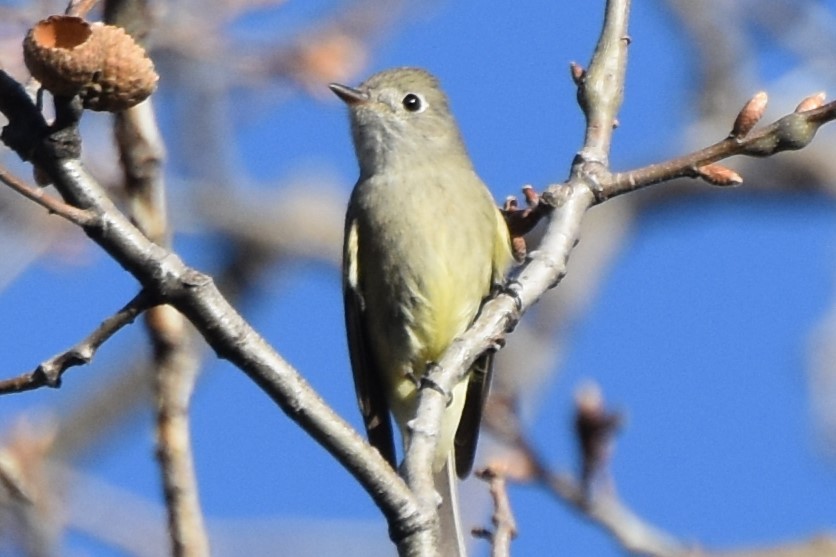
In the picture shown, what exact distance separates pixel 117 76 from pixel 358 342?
298cm

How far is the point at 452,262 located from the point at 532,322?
3105mm

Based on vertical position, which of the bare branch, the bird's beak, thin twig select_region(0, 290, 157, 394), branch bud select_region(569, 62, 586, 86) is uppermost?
the bird's beak

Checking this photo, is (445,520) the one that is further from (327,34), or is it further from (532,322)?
(532,322)

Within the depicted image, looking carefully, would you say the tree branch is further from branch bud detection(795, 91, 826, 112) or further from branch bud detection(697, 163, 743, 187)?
branch bud detection(795, 91, 826, 112)

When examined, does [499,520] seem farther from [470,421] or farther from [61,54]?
[470,421]

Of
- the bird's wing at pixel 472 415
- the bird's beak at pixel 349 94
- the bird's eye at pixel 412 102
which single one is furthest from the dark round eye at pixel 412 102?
the bird's wing at pixel 472 415

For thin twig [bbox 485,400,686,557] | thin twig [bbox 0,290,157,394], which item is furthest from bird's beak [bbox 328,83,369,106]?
thin twig [bbox 0,290,157,394]

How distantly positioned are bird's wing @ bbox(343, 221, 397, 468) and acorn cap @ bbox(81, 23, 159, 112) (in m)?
2.73

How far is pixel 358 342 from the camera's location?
5.27 m

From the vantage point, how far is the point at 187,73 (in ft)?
23.4

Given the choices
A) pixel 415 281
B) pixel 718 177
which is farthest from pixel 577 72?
pixel 415 281

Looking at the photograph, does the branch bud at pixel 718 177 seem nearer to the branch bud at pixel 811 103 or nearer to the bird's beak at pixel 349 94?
the branch bud at pixel 811 103

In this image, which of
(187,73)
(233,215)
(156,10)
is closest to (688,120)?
(233,215)

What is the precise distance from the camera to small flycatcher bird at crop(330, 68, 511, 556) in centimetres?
512
